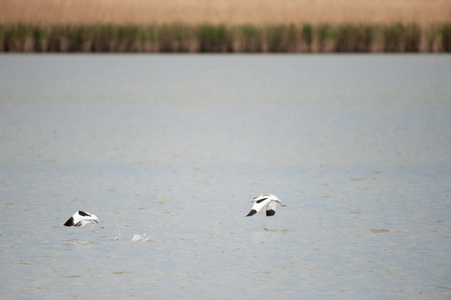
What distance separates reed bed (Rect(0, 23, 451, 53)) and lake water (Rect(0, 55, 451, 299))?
388 inches

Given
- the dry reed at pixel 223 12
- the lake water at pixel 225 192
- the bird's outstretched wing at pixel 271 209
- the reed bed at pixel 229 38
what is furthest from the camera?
the dry reed at pixel 223 12

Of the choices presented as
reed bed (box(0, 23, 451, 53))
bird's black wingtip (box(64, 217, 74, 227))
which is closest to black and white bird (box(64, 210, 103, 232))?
bird's black wingtip (box(64, 217, 74, 227))

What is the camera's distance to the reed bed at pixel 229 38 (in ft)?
81.7

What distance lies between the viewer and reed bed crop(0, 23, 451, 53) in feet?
81.7

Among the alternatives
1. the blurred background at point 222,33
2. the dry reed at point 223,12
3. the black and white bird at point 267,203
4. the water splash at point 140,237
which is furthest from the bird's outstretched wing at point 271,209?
the dry reed at point 223,12

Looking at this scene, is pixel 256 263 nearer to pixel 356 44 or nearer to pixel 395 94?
pixel 395 94

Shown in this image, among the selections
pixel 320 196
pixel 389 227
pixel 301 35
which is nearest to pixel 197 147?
pixel 320 196

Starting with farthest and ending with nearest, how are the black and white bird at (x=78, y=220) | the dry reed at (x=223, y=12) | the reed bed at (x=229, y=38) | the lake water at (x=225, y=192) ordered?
the dry reed at (x=223, y=12) → the reed bed at (x=229, y=38) → the black and white bird at (x=78, y=220) → the lake water at (x=225, y=192)

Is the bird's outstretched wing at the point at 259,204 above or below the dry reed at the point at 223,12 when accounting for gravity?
below

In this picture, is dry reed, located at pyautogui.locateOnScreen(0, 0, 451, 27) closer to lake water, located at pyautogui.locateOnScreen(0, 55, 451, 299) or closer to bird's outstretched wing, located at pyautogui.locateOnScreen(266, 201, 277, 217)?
lake water, located at pyautogui.locateOnScreen(0, 55, 451, 299)

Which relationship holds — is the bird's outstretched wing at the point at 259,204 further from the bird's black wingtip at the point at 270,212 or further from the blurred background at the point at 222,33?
the blurred background at the point at 222,33

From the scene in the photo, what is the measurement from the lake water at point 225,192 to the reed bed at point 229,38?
9858 millimetres

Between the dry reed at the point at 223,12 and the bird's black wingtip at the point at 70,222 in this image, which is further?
the dry reed at the point at 223,12

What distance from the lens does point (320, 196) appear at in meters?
6.45
